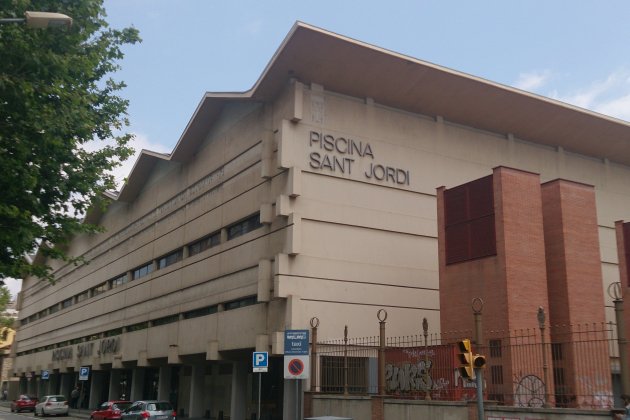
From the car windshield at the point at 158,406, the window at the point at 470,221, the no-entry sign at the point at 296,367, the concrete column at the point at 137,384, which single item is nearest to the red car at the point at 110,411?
the car windshield at the point at 158,406

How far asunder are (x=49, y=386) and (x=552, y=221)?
60191 mm

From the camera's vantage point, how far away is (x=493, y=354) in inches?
963

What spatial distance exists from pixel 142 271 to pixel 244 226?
16071 mm

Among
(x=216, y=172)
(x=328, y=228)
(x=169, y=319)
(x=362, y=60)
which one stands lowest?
(x=169, y=319)

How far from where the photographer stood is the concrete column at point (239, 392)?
3209 centimetres

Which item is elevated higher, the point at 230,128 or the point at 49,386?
the point at 230,128

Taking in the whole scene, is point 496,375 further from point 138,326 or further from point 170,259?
point 138,326

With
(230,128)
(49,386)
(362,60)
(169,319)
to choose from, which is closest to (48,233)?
(362,60)

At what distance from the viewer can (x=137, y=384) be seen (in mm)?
46375

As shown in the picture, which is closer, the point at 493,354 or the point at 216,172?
the point at 493,354

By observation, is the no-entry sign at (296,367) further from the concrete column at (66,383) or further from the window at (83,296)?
the concrete column at (66,383)

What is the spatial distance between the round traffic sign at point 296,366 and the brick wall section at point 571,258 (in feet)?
37.1

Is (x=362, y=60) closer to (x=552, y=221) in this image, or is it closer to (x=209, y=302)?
(x=552, y=221)

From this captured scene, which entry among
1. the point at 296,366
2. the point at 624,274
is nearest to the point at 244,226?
the point at 296,366
